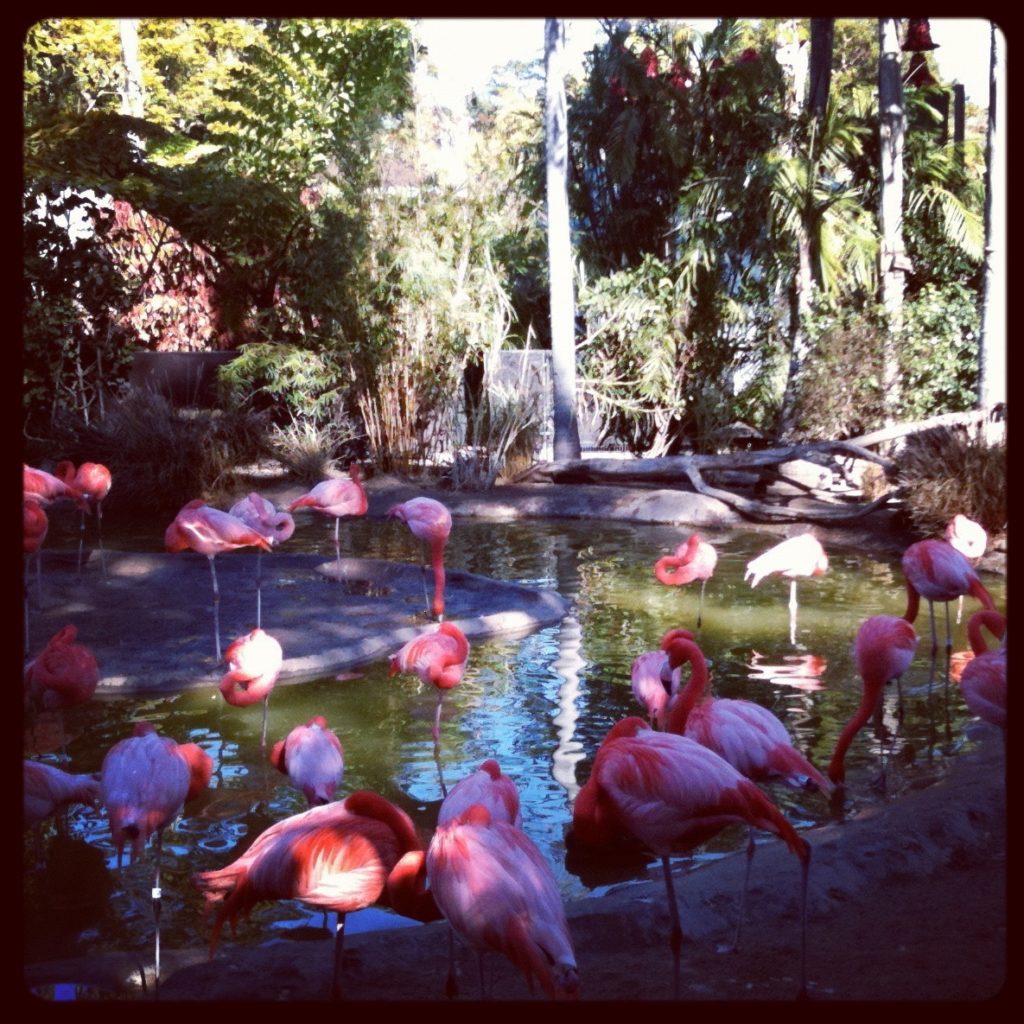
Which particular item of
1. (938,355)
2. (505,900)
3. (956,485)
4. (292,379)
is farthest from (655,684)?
(292,379)

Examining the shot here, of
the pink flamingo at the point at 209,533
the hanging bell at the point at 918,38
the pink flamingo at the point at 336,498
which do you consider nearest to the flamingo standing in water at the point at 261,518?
the pink flamingo at the point at 336,498

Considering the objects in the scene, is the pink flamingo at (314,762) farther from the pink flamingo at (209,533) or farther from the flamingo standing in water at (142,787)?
the pink flamingo at (209,533)

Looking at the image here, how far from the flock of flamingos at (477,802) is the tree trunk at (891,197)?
7.27 metres

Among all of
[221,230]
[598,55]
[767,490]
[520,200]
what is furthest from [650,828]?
[598,55]

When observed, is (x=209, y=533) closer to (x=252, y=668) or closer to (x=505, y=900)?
(x=252, y=668)

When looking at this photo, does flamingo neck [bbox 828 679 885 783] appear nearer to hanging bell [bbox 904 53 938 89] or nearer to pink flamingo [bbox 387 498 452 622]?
pink flamingo [bbox 387 498 452 622]

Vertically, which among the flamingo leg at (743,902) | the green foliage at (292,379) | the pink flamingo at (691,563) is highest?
the green foliage at (292,379)

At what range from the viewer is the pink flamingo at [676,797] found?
8.33ft

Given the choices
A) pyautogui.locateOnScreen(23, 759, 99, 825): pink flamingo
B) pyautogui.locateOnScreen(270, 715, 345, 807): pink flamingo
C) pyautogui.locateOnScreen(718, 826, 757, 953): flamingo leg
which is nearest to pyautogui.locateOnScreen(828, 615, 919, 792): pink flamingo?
pyautogui.locateOnScreen(718, 826, 757, 953): flamingo leg

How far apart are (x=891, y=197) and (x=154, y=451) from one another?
700 cm

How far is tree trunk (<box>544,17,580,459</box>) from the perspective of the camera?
11219mm

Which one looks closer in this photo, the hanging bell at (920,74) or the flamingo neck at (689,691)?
the flamingo neck at (689,691)

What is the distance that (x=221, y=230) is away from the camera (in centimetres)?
1270

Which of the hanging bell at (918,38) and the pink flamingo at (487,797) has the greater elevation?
the hanging bell at (918,38)
